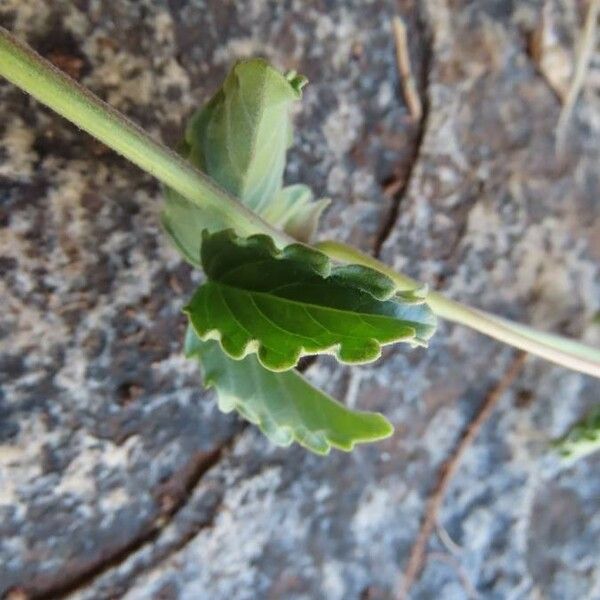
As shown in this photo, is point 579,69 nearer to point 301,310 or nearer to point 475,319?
point 475,319

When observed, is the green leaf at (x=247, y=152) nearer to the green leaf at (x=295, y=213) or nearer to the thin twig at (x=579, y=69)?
the green leaf at (x=295, y=213)

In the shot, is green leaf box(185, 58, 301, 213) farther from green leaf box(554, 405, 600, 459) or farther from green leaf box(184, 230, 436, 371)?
green leaf box(554, 405, 600, 459)

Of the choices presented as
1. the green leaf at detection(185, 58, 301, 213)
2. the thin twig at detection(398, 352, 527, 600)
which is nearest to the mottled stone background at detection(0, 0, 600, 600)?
the thin twig at detection(398, 352, 527, 600)

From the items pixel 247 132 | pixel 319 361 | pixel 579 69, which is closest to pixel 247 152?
pixel 247 132

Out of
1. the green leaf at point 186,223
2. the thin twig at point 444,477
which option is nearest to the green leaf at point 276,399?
the green leaf at point 186,223

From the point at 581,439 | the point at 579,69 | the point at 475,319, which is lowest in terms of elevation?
the point at 475,319

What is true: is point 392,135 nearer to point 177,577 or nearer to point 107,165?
point 107,165

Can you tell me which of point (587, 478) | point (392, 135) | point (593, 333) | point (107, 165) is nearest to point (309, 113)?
point (392, 135)

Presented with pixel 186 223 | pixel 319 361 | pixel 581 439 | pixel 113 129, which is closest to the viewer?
pixel 113 129
